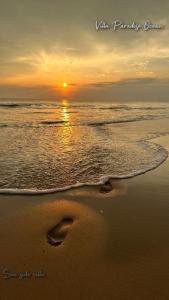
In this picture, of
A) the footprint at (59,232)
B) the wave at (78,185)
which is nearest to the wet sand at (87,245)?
the footprint at (59,232)

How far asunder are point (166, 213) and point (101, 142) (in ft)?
24.5

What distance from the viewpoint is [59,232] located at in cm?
421

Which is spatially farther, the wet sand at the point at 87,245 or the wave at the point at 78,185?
the wave at the point at 78,185

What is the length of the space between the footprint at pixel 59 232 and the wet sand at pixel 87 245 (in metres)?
0.01

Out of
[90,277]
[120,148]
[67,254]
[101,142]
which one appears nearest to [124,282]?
[90,277]

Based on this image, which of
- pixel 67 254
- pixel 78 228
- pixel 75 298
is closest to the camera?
pixel 75 298

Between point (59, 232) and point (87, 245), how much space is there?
→ 1.90 ft

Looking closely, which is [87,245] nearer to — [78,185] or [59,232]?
[59,232]

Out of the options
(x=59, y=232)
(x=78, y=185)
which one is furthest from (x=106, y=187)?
(x=59, y=232)

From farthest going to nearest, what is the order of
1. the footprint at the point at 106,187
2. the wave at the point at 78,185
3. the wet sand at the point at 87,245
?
the footprint at the point at 106,187, the wave at the point at 78,185, the wet sand at the point at 87,245

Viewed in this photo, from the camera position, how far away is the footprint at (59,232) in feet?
12.9

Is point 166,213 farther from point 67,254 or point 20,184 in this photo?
point 20,184

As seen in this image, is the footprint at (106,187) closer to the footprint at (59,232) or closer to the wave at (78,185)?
the wave at (78,185)

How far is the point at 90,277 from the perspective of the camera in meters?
3.15
